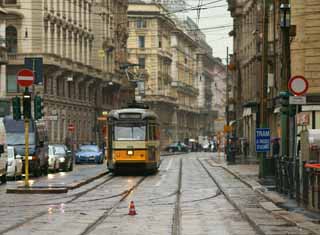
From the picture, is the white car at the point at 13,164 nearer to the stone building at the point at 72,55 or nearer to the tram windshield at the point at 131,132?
the tram windshield at the point at 131,132

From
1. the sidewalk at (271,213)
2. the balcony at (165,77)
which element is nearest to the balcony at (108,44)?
the balcony at (165,77)

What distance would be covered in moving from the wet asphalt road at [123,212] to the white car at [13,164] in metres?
5.45

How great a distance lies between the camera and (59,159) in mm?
Answer: 48812

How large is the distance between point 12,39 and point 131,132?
3358 centimetres

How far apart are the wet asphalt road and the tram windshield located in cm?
751

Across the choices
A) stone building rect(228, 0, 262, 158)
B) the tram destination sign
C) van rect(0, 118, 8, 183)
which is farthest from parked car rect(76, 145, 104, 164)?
the tram destination sign

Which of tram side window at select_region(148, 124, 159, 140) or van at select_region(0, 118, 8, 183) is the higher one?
tram side window at select_region(148, 124, 159, 140)

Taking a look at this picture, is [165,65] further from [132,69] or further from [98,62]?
[98,62]

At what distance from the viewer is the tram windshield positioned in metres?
40.2

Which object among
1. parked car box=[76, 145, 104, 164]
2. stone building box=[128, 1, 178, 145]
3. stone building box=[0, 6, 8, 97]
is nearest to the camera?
parked car box=[76, 145, 104, 164]

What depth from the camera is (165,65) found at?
139m

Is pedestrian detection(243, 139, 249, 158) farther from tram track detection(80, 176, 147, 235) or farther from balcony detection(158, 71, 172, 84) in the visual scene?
balcony detection(158, 71, 172, 84)

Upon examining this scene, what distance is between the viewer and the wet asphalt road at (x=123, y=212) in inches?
683

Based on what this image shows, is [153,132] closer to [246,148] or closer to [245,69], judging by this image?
[246,148]
